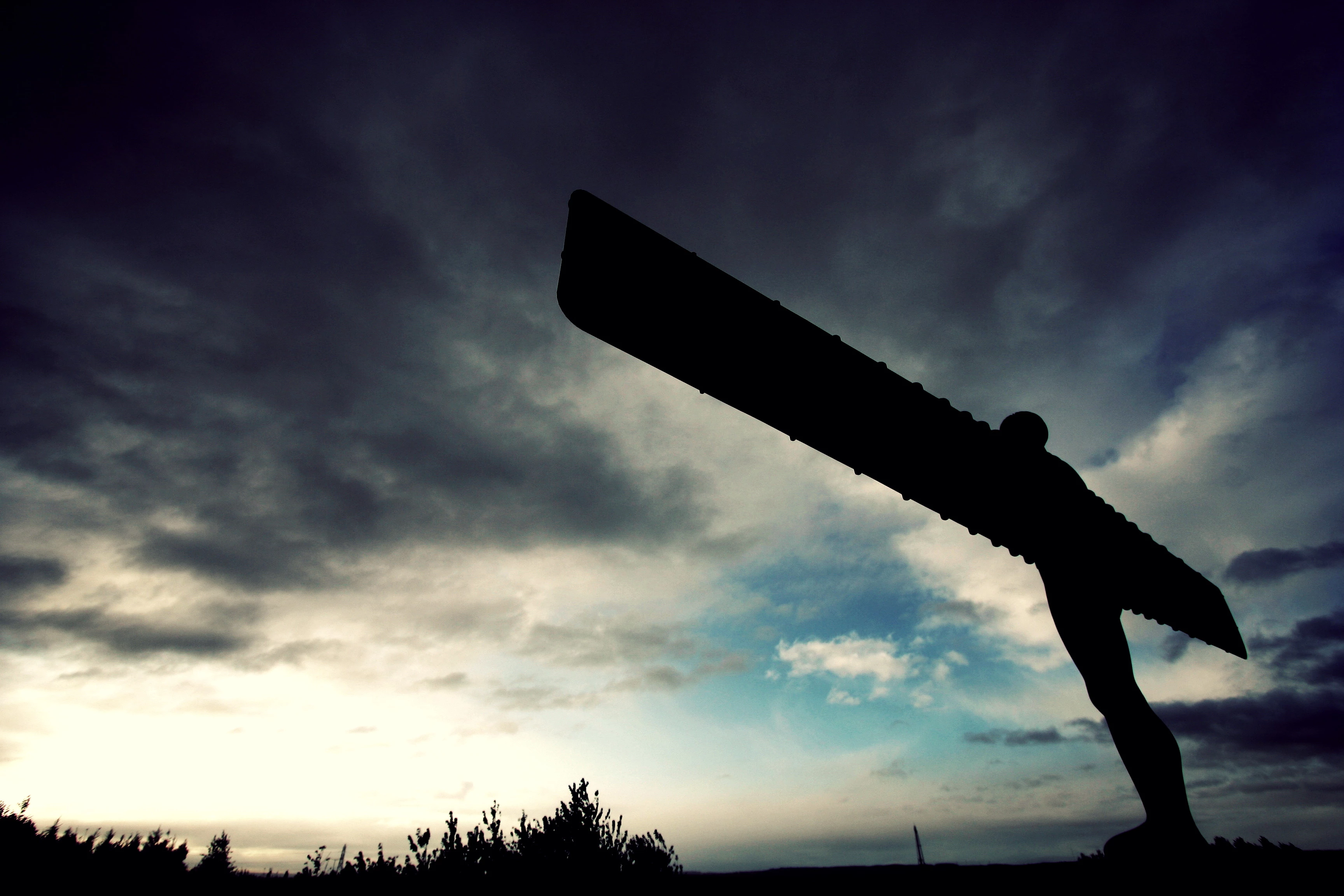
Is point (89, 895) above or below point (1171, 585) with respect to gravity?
below

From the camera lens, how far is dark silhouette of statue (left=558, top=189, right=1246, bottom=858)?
8.37 ft

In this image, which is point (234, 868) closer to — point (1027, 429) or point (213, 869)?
point (213, 869)

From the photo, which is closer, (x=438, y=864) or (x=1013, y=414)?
(x=1013, y=414)

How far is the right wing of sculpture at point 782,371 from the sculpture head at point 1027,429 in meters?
0.52

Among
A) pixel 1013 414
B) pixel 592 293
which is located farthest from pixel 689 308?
pixel 1013 414

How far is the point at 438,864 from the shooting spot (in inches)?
337

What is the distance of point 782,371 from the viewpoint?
9.24ft

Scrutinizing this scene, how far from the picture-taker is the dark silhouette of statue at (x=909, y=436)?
8.37ft

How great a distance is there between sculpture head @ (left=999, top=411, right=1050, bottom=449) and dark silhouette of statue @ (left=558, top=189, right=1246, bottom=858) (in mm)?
11

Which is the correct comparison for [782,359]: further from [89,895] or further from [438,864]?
[438,864]

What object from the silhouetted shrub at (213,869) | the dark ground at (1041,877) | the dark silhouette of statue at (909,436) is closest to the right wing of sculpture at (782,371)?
the dark silhouette of statue at (909,436)

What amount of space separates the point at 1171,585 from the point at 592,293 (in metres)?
5.08

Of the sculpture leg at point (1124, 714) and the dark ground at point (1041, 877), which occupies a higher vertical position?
the sculpture leg at point (1124, 714)

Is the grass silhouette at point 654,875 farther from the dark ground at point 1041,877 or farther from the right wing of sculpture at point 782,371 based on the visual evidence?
the right wing of sculpture at point 782,371
